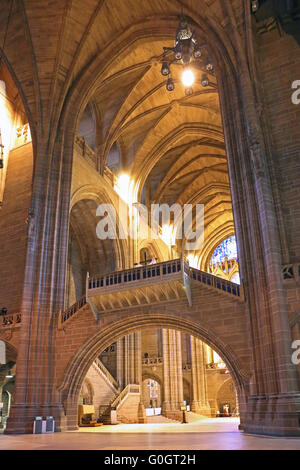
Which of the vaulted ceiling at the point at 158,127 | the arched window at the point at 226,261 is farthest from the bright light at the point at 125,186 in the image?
the arched window at the point at 226,261

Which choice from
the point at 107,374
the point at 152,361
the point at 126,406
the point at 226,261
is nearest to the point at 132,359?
the point at 107,374

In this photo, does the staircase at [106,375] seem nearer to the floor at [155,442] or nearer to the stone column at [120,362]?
the stone column at [120,362]

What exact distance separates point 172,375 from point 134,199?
1149cm

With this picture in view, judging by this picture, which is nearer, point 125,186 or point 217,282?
point 217,282

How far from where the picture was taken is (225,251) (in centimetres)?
3538

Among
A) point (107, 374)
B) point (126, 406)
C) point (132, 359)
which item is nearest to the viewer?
point (126, 406)

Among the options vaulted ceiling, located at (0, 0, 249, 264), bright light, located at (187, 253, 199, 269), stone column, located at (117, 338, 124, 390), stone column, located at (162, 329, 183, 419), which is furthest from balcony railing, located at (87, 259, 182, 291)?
bright light, located at (187, 253, 199, 269)

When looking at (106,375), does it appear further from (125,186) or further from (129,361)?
(125,186)

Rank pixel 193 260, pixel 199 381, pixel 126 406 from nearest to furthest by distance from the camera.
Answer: pixel 126 406, pixel 199 381, pixel 193 260

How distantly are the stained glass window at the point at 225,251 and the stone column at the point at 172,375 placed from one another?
10.7m

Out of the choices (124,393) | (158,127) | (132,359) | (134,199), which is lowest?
(124,393)

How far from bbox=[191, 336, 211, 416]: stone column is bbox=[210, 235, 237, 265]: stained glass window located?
8.42m
